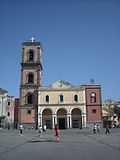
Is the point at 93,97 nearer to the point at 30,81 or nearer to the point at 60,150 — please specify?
the point at 30,81

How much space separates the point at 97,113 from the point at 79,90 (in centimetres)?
647

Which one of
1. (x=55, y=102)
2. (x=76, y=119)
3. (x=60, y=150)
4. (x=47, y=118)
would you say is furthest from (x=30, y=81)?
(x=60, y=150)

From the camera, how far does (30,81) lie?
58.1 m

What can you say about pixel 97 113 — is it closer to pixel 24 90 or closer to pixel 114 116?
pixel 24 90

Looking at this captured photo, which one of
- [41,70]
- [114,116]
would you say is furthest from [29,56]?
[114,116]

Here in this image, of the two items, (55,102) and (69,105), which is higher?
(55,102)

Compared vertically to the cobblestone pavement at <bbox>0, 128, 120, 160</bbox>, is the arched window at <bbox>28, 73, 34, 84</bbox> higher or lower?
higher

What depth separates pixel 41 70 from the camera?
6175cm

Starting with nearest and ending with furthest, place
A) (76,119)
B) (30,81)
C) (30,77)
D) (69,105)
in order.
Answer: (69,105)
(76,119)
(30,81)
(30,77)

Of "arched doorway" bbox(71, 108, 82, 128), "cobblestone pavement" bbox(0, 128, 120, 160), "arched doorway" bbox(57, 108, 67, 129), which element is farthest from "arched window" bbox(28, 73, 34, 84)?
"cobblestone pavement" bbox(0, 128, 120, 160)

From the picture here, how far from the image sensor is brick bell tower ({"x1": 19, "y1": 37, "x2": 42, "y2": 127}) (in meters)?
55.9

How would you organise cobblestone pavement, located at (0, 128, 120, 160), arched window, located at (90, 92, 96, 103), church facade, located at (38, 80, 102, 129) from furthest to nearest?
arched window, located at (90, 92, 96, 103) < church facade, located at (38, 80, 102, 129) < cobblestone pavement, located at (0, 128, 120, 160)

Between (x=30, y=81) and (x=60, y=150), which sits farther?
(x=30, y=81)

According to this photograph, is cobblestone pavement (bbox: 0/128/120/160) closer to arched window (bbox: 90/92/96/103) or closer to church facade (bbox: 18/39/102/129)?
church facade (bbox: 18/39/102/129)
